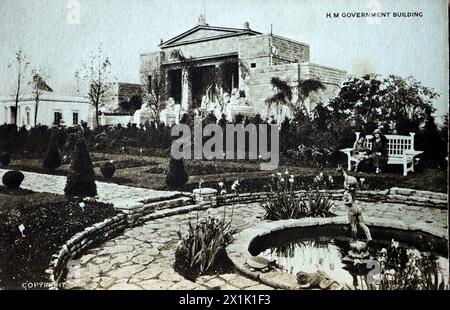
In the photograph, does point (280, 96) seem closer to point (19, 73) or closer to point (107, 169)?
point (107, 169)

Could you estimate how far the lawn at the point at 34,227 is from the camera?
14.0 feet

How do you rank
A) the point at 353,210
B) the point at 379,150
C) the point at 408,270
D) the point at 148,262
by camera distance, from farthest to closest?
the point at 379,150 < the point at 353,210 < the point at 148,262 < the point at 408,270

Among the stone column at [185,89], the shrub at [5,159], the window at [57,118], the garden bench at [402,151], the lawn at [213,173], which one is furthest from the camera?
the stone column at [185,89]

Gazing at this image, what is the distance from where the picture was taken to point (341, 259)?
4.61 m

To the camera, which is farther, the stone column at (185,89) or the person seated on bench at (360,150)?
the stone column at (185,89)

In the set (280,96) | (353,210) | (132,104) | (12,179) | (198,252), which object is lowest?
(198,252)

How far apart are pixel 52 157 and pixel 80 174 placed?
0.57 metres

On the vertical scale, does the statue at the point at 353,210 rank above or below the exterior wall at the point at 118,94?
below

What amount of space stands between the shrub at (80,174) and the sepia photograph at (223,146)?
0.02m

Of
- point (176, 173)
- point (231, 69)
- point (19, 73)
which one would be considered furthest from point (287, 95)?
point (19, 73)

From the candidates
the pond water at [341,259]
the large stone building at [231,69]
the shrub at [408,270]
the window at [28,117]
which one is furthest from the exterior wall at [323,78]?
the window at [28,117]

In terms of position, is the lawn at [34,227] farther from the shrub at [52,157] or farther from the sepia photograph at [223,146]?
the shrub at [52,157]

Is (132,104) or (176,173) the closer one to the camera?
(176,173)
